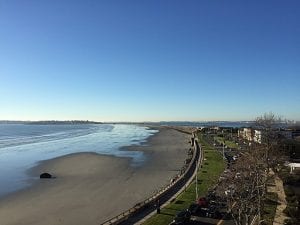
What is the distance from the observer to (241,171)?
37406 mm

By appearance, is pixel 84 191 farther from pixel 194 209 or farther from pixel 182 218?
pixel 182 218

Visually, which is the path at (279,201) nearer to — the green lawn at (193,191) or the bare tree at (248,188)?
the bare tree at (248,188)

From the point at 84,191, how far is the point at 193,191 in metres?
14.0

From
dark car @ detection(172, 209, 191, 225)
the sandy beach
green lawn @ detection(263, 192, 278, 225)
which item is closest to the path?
green lawn @ detection(263, 192, 278, 225)

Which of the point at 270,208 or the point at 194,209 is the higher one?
the point at 194,209

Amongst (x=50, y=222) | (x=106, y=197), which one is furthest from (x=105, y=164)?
(x=50, y=222)

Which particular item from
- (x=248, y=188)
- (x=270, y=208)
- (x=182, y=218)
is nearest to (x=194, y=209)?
(x=182, y=218)

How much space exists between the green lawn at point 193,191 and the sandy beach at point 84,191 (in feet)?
16.5

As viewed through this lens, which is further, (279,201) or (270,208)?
(279,201)

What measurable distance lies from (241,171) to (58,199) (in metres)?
20.9

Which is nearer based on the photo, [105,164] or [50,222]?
[50,222]

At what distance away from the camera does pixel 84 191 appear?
49531 millimetres

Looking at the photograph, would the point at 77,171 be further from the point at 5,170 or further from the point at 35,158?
the point at 35,158

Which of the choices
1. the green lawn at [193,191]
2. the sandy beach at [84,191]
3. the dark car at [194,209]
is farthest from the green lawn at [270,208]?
the sandy beach at [84,191]
